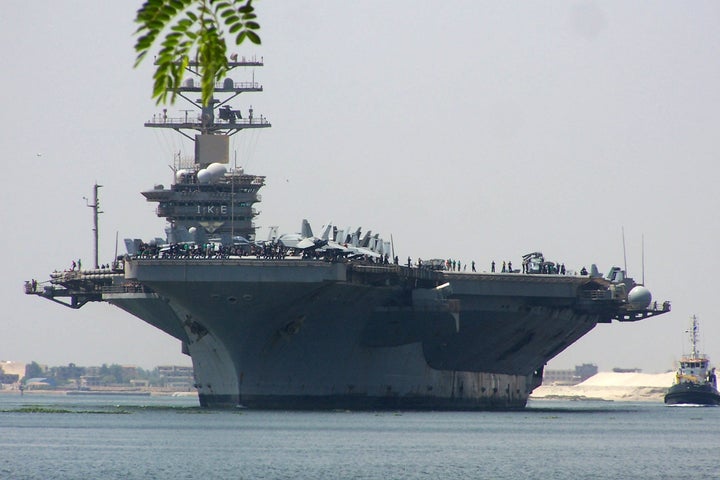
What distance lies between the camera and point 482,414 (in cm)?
6862

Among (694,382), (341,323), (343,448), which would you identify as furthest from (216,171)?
(694,382)

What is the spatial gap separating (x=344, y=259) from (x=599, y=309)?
58.0 ft

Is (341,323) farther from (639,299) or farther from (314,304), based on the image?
(639,299)

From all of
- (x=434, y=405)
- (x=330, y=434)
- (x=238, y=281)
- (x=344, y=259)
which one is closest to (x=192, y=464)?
(x=330, y=434)

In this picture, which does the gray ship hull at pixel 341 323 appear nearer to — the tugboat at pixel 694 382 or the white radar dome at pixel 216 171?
the white radar dome at pixel 216 171

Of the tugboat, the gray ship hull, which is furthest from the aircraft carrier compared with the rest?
the tugboat

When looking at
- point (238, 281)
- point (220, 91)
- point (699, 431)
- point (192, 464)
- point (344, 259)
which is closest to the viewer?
point (192, 464)

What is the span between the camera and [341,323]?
185 feet

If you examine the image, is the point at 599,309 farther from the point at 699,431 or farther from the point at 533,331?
the point at 699,431

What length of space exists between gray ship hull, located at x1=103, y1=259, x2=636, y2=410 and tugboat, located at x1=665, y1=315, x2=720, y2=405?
3491 centimetres

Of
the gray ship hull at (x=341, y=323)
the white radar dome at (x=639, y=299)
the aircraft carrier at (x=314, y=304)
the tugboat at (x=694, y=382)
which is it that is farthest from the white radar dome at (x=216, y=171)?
the tugboat at (x=694, y=382)

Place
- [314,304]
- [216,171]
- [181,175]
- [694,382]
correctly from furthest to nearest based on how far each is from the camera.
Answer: [694,382] < [181,175] < [216,171] < [314,304]

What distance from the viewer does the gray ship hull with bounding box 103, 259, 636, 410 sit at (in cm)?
4991

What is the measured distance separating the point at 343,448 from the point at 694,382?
68441 mm
